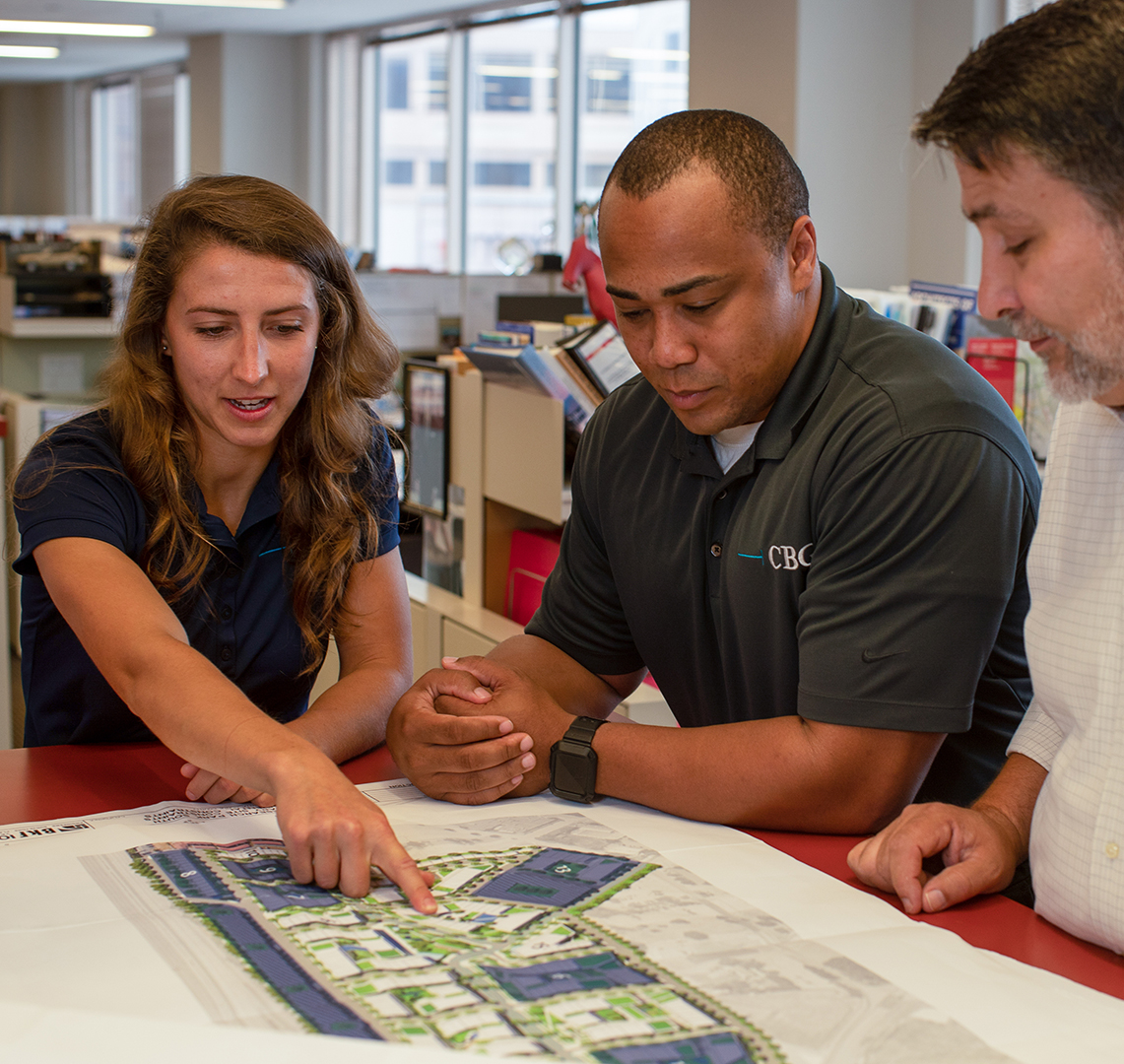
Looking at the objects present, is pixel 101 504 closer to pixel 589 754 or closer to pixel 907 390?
pixel 589 754

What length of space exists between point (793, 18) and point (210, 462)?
3123mm

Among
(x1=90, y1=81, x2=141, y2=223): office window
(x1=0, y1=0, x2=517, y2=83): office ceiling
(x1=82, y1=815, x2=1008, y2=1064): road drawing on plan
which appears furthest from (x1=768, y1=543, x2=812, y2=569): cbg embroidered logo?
(x1=90, y1=81, x2=141, y2=223): office window

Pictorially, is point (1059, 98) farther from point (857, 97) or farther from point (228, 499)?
point (857, 97)

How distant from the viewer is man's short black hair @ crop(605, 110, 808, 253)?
1.16 m

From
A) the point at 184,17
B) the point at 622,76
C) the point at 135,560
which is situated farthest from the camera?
the point at 184,17

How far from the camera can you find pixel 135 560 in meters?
1.37

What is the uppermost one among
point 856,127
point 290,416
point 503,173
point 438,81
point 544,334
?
point 438,81

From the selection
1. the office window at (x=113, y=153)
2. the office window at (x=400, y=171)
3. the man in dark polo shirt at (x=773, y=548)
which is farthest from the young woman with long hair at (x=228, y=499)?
the office window at (x=113, y=153)

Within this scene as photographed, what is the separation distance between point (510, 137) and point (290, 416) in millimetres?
7359

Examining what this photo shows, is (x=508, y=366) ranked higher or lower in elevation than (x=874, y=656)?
higher

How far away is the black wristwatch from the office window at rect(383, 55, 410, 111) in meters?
8.87

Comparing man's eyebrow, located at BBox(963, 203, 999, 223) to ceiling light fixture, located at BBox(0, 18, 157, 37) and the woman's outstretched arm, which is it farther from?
ceiling light fixture, located at BBox(0, 18, 157, 37)

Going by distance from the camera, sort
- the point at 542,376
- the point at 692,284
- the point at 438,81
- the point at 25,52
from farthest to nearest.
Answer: the point at 25,52, the point at 438,81, the point at 542,376, the point at 692,284

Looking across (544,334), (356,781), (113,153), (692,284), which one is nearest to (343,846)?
(356,781)
